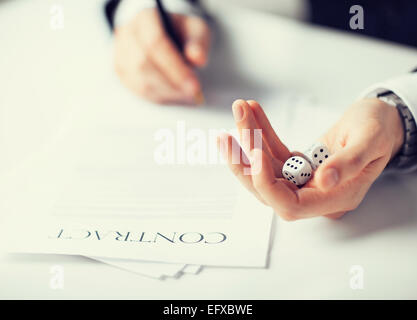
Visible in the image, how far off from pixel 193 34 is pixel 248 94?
156 mm

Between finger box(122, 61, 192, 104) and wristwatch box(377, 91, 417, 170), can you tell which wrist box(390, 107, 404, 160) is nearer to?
wristwatch box(377, 91, 417, 170)

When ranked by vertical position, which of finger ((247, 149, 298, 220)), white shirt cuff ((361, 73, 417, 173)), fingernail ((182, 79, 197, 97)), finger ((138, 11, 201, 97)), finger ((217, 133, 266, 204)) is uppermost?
finger ((138, 11, 201, 97))

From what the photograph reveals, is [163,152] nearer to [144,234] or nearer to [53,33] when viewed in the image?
[144,234]

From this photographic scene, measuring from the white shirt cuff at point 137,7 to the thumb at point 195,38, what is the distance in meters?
0.06

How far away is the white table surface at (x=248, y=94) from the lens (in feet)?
1.32

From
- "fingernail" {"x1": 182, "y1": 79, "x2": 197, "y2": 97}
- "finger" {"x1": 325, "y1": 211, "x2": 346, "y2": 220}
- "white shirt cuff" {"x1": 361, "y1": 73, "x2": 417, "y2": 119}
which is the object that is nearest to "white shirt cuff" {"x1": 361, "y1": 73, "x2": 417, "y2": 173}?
"white shirt cuff" {"x1": 361, "y1": 73, "x2": 417, "y2": 119}

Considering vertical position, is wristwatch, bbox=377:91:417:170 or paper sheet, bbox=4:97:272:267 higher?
wristwatch, bbox=377:91:417:170

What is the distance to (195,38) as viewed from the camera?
780mm

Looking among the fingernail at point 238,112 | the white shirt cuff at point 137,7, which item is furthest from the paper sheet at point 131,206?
the white shirt cuff at point 137,7

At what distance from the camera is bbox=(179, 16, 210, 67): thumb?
73cm

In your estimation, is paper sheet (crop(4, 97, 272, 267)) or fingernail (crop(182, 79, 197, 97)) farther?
fingernail (crop(182, 79, 197, 97))

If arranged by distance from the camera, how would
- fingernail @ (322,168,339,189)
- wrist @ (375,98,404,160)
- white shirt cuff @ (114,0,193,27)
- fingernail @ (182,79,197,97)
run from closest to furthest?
fingernail @ (322,168,339,189)
wrist @ (375,98,404,160)
fingernail @ (182,79,197,97)
white shirt cuff @ (114,0,193,27)

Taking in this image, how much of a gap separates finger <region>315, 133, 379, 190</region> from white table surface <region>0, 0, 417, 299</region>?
0.07 metres

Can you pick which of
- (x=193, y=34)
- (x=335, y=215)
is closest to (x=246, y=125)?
(x=335, y=215)
